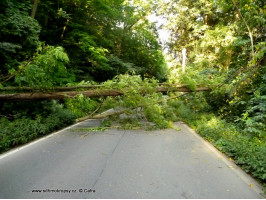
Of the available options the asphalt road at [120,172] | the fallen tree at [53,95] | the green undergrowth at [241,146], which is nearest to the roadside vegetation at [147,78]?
the green undergrowth at [241,146]

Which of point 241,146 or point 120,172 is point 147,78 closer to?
point 241,146

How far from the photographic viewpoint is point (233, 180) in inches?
157

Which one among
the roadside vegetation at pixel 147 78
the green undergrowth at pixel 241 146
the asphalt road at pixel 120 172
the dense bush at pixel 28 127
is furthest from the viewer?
the roadside vegetation at pixel 147 78

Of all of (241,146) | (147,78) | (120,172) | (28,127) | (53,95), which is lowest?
(28,127)

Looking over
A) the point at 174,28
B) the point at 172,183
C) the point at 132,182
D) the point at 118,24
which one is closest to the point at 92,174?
the point at 132,182

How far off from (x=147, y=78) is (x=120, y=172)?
6657mm

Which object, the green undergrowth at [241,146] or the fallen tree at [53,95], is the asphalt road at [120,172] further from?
the fallen tree at [53,95]

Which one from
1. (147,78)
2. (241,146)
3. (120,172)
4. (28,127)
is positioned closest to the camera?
(120,172)

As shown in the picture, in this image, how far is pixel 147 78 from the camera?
1003 centimetres

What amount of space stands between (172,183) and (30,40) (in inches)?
370

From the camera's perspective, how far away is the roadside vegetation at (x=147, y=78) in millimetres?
6617

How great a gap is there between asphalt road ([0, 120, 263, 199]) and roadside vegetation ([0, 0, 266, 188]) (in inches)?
26.4

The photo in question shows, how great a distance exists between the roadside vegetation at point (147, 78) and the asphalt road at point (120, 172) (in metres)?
0.67

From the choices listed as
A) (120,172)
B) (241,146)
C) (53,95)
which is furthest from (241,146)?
(53,95)
